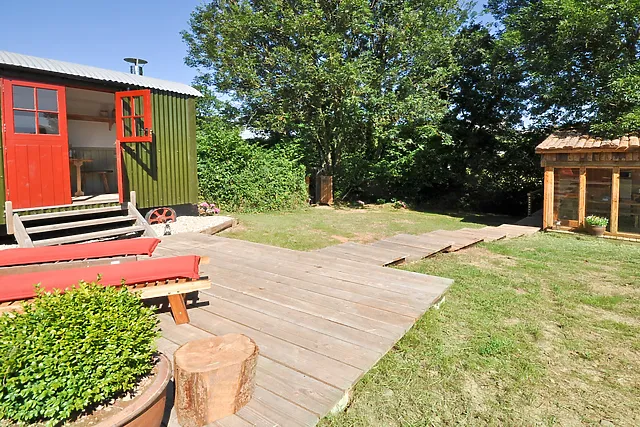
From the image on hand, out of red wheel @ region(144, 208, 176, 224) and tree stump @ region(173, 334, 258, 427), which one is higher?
red wheel @ region(144, 208, 176, 224)

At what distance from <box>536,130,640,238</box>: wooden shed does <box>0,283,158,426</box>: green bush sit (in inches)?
366

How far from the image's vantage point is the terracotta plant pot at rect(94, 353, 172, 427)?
1.39 m

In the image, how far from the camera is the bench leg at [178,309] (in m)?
2.91

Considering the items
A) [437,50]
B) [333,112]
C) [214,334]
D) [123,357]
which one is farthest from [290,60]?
[123,357]

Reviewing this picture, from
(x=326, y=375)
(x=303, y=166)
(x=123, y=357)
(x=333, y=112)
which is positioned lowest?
(x=326, y=375)

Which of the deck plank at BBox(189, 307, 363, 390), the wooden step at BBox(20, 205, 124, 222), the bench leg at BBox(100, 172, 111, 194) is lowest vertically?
the deck plank at BBox(189, 307, 363, 390)

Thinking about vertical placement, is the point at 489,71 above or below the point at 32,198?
above

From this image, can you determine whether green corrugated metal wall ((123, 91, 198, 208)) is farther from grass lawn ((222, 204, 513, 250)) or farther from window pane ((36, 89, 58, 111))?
grass lawn ((222, 204, 513, 250))

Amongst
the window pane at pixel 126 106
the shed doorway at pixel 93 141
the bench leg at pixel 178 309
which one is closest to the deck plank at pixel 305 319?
the bench leg at pixel 178 309

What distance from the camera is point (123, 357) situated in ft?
4.96

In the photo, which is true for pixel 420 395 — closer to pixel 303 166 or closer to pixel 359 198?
pixel 303 166

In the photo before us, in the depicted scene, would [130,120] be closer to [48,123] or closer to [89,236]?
[48,123]

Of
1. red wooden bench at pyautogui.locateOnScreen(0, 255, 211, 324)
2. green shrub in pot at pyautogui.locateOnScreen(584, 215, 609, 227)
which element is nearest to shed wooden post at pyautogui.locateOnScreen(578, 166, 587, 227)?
green shrub in pot at pyautogui.locateOnScreen(584, 215, 609, 227)

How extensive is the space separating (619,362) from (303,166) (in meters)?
10.7
